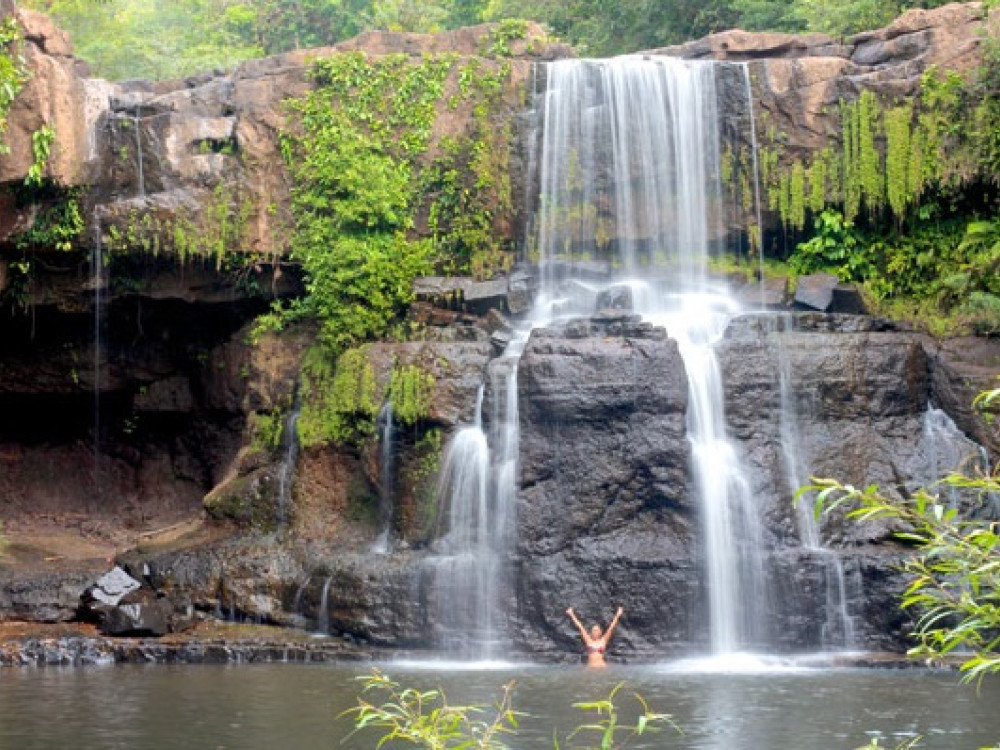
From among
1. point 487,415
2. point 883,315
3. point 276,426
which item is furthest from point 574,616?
point 883,315

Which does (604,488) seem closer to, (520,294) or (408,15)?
(520,294)

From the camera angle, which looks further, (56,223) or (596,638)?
(56,223)

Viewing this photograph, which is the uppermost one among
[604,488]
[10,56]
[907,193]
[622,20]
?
[622,20]

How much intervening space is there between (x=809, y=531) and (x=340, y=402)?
6553 millimetres

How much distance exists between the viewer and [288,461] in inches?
791

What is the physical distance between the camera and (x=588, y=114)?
914 inches

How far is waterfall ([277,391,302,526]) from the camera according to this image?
19609mm

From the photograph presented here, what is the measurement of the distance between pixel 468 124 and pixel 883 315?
718cm

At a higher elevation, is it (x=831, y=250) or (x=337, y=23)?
(x=337, y=23)

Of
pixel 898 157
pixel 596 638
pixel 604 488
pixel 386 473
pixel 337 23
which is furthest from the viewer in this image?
pixel 337 23

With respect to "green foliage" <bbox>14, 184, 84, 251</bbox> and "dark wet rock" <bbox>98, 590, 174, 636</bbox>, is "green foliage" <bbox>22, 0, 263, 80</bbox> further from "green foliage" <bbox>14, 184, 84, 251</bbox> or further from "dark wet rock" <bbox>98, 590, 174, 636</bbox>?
"dark wet rock" <bbox>98, 590, 174, 636</bbox>

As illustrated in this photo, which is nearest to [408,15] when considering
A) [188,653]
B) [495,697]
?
[188,653]

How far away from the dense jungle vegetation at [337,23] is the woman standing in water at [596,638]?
15.7m

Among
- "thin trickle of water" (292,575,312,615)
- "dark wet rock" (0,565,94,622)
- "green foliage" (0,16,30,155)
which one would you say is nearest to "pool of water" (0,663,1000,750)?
"thin trickle of water" (292,575,312,615)
